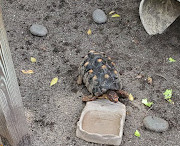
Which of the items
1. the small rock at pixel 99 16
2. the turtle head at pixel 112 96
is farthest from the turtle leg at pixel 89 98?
the small rock at pixel 99 16

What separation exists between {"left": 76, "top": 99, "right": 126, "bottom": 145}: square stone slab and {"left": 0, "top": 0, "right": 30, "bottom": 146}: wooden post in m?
0.61

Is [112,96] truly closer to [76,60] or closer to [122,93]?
[122,93]

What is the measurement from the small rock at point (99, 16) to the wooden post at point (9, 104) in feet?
7.27

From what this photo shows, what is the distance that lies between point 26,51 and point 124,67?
130 cm

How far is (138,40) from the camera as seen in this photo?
4.64m

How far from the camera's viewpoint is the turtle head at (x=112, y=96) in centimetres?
358

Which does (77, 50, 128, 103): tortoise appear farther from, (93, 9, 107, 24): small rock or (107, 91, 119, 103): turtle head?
(93, 9, 107, 24): small rock

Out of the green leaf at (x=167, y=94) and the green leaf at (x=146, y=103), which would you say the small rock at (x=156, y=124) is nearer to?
the green leaf at (x=146, y=103)

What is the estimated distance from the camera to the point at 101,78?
11.9ft

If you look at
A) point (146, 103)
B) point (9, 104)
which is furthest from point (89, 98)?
point (9, 104)

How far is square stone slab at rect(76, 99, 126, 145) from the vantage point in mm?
3344

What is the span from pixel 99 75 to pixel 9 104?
1232 mm

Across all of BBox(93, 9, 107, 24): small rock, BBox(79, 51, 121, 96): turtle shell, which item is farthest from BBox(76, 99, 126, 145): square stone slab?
BBox(93, 9, 107, 24): small rock

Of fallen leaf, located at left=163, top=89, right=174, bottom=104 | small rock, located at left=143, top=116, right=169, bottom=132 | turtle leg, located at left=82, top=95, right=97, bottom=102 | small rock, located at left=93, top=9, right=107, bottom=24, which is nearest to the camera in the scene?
small rock, located at left=143, top=116, right=169, bottom=132
